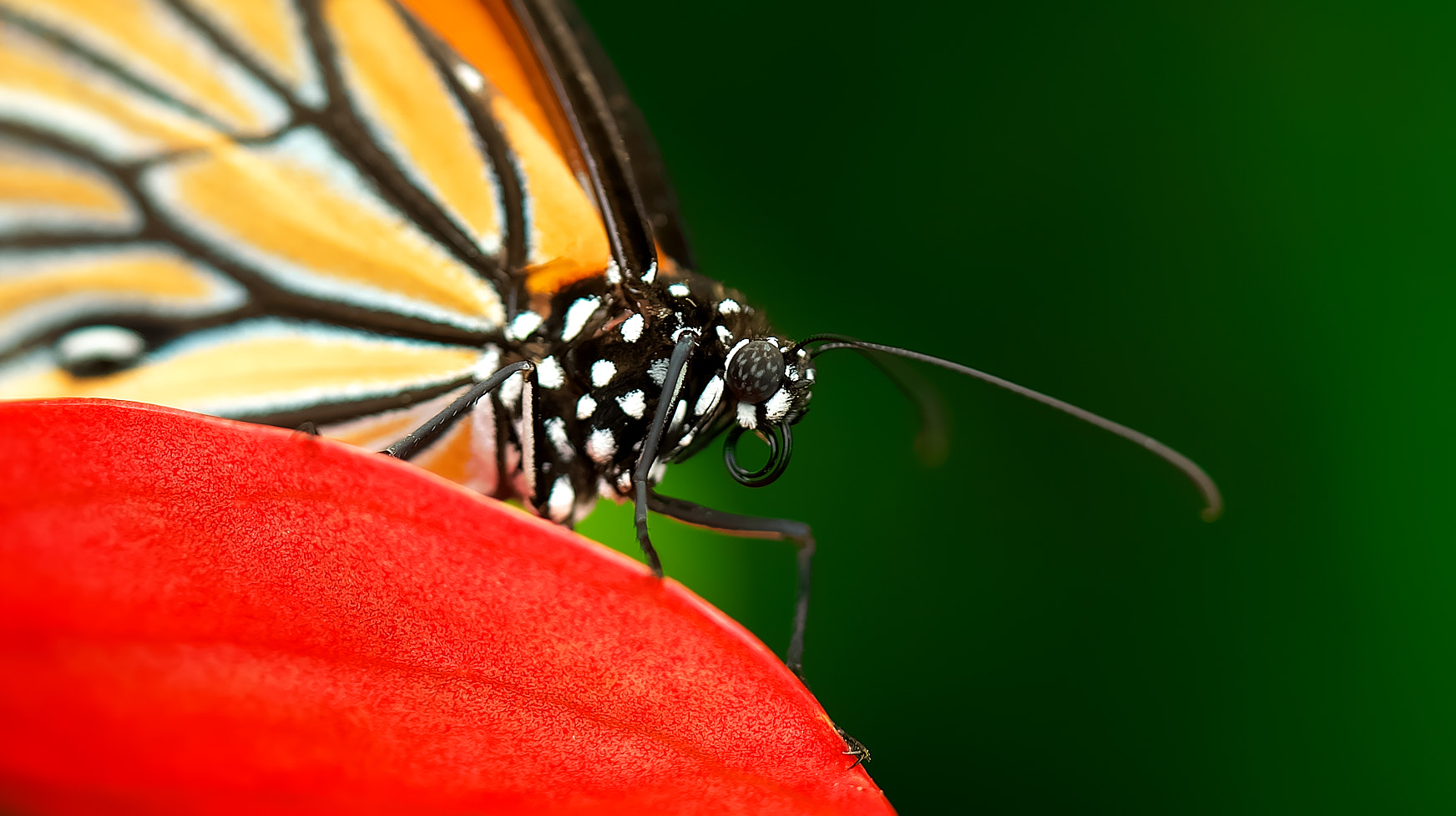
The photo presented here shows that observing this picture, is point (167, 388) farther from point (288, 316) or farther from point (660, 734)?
point (660, 734)

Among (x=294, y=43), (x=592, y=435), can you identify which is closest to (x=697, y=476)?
(x=592, y=435)

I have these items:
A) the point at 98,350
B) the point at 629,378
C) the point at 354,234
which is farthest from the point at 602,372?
the point at 98,350

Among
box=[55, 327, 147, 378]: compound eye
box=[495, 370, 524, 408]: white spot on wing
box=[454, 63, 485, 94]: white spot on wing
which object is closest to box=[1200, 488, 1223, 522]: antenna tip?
box=[495, 370, 524, 408]: white spot on wing

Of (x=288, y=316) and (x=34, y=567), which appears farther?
(x=288, y=316)

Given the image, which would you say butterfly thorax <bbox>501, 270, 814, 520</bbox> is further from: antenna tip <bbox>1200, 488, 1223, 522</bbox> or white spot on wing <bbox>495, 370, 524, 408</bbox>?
antenna tip <bbox>1200, 488, 1223, 522</bbox>

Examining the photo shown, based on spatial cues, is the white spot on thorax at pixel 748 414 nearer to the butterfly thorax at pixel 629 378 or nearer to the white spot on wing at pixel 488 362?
the butterfly thorax at pixel 629 378

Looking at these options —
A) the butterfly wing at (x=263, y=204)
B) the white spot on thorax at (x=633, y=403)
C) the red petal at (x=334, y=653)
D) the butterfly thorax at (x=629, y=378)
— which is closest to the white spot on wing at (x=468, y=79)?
the butterfly wing at (x=263, y=204)

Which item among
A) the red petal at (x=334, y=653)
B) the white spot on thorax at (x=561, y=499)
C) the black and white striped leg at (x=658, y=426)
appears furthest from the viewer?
the white spot on thorax at (x=561, y=499)
